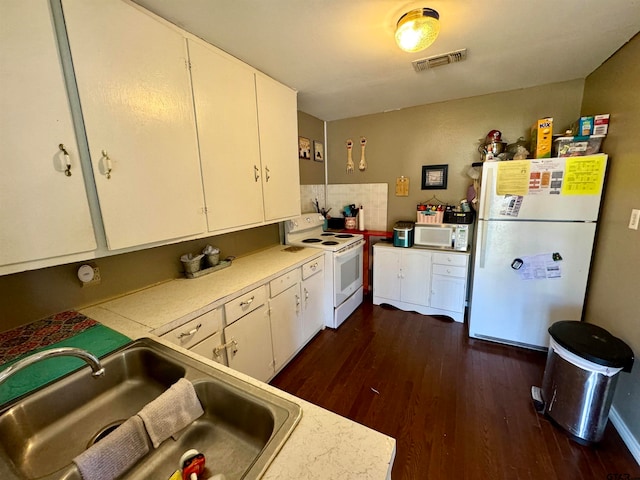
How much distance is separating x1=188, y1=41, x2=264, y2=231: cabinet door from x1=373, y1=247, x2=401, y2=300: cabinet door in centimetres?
163

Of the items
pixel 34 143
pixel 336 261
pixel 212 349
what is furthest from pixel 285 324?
pixel 34 143

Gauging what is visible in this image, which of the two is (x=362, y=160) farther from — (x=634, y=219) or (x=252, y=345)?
(x=252, y=345)

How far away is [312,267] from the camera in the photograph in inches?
94.3

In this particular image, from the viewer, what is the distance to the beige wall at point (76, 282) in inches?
47.0

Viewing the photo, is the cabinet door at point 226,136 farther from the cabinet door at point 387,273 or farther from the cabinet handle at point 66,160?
the cabinet door at point 387,273

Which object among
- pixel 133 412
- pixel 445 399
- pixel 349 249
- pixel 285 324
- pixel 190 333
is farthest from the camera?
pixel 349 249

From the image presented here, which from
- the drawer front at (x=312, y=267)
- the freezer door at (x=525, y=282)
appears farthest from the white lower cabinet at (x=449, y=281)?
the drawer front at (x=312, y=267)

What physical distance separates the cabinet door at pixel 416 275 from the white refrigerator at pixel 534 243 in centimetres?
54

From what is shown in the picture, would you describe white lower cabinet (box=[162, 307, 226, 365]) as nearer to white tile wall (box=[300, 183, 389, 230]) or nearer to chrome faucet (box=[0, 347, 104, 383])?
chrome faucet (box=[0, 347, 104, 383])

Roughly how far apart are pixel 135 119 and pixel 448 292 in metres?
2.97

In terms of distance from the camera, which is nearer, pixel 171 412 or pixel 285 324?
pixel 171 412

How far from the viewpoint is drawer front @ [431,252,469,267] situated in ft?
8.79

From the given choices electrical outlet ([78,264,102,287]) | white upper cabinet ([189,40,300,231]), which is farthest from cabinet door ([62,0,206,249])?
electrical outlet ([78,264,102,287])

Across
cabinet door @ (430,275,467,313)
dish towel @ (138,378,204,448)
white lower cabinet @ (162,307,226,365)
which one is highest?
dish towel @ (138,378,204,448)
